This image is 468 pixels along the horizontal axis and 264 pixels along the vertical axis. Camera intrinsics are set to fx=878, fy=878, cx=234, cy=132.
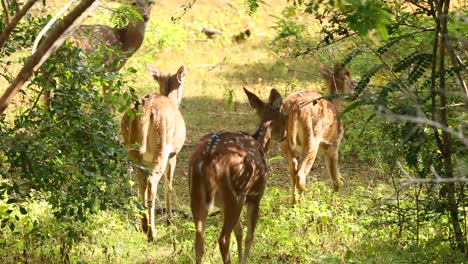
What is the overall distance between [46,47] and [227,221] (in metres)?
3.44

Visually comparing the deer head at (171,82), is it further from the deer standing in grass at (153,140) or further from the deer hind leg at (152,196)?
the deer hind leg at (152,196)

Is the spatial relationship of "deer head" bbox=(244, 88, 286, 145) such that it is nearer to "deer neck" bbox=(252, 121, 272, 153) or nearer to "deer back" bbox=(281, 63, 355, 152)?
"deer neck" bbox=(252, 121, 272, 153)

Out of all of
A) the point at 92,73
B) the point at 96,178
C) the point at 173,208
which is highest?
the point at 92,73

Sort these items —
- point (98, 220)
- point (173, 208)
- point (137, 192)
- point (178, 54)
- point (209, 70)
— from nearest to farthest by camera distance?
point (98, 220) < point (137, 192) < point (173, 208) < point (209, 70) < point (178, 54)

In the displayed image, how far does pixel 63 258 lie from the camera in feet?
26.3

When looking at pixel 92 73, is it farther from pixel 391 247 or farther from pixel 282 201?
pixel 282 201

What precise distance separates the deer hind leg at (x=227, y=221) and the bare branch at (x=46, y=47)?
3239mm

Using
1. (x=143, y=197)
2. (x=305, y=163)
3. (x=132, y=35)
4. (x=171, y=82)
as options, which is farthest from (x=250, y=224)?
(x=132, y=35)

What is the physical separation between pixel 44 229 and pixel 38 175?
81.6 inches

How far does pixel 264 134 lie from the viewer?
9078 millimetres

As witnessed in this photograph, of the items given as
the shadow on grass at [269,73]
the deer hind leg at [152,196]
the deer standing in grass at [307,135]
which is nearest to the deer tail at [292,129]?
the deer standing in grass at [307,135]

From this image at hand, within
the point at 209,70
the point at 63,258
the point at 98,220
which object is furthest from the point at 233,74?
the point at 63,258

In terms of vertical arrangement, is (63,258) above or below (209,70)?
below

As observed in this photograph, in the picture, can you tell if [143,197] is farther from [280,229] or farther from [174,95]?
[174,95]
